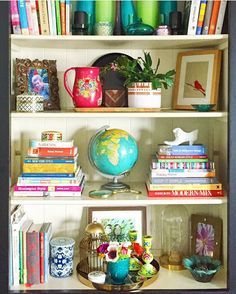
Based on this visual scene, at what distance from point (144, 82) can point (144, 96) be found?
0.06 meters

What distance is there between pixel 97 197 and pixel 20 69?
0.67m

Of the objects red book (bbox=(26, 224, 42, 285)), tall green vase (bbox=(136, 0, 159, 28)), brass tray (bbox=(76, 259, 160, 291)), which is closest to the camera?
brass tray (bbox=(76, 259, 160, 291))

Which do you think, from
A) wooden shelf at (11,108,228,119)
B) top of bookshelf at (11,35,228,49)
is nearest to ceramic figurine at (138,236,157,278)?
wooden shelf at (11,108,228,119)

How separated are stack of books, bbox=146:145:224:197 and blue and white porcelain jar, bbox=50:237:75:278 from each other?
0.43 meters

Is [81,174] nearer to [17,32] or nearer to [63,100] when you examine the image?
[63,100]

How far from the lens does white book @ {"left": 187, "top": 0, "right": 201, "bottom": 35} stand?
6.88ft

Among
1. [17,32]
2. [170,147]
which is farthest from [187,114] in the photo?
[17,32]

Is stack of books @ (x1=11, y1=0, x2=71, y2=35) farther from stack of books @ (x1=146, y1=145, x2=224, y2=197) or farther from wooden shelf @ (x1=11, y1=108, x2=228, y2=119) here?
stack of books @ (x1=146, y1=145, x2=224, y2=197)

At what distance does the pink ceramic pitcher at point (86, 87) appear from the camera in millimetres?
2141

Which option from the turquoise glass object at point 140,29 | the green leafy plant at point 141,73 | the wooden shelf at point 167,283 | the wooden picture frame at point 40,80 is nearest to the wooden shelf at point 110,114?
the green leafy plant at point 141,73

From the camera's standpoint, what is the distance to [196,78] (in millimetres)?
2244

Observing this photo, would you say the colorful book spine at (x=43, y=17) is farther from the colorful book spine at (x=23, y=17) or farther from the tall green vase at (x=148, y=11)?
the tall green vase at (x=148, y=11)

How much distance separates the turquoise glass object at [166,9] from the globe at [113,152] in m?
0.53

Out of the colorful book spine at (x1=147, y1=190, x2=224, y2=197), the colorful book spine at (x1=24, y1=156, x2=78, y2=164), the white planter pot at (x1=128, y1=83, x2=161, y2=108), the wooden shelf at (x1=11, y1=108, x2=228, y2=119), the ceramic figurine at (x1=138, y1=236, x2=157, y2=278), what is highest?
the white planter pot at (x1=128, y1=83, x2=161, y2=108)
